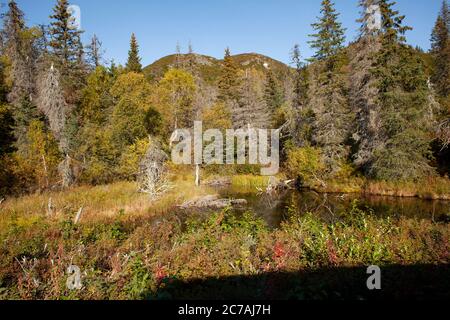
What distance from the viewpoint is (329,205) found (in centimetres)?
2175

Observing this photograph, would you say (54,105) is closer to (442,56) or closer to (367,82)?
(367,82)

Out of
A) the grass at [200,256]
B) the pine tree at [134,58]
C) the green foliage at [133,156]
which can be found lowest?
the grass at [200,256]

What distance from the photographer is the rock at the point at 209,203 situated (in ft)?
71.9

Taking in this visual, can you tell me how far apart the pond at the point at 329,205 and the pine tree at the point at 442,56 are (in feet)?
86.7

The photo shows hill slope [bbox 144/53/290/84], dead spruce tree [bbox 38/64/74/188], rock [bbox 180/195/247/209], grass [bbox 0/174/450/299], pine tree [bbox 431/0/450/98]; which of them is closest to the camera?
grass [bbox 0/174/450/299]

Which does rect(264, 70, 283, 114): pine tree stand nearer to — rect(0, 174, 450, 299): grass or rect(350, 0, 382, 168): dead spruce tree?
rect(350, 0, 382, 168): dead spruce tree

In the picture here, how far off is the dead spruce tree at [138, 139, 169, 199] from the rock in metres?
2.09

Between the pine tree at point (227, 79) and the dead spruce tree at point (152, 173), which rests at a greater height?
the pine tree at point (227, 79)

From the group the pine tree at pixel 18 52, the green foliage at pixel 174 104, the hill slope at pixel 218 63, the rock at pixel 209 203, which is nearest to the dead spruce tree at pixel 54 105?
the pine tree at pixel 18 52

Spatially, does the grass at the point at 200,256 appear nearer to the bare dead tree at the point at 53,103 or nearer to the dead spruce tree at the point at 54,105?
Answer: the dead spruce tree at the point at 54,105

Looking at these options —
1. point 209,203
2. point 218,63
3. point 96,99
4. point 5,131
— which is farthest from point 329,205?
point 218,63

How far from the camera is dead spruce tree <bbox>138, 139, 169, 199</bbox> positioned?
21.5 m

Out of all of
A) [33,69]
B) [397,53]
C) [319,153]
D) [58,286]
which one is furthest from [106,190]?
[33,69]

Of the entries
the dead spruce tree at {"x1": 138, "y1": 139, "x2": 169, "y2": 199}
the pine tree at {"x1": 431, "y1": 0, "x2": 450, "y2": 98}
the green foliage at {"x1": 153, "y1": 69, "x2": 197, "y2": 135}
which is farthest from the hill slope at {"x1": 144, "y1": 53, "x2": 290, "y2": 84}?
the dead spruce tree at {"x1": 138, "y1": 139, "x2": 169, "y2": 199}
